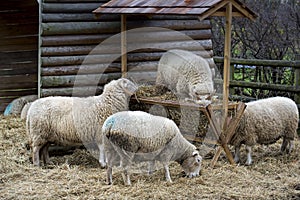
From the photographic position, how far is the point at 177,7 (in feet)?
27.1

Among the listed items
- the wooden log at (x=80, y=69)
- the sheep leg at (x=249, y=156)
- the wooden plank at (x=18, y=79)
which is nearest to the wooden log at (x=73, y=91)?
the wooden log at (x=80, y=69)

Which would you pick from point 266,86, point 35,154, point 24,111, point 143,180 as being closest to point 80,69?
point 35,154

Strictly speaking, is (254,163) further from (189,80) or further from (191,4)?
(191,4)

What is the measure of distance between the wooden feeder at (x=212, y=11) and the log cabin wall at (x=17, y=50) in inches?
159

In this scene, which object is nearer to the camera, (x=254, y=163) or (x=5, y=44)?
(x=254, y=163)

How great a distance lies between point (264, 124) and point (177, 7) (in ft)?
8.54

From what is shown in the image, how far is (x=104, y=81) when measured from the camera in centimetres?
1017

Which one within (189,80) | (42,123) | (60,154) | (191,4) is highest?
(191,4)

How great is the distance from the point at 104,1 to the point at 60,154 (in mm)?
3076

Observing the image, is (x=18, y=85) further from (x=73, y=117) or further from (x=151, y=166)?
(x=151, y=166)

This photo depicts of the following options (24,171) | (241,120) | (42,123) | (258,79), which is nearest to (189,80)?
(241,120)

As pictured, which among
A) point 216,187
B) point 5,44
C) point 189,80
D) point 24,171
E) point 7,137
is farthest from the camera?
point 5,44

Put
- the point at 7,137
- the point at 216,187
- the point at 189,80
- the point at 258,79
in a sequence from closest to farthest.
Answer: the point at 216,187 → the point at 189,80 → the point at 7,137 → the point at 258,79

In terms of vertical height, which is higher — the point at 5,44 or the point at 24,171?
the point at 5,44
